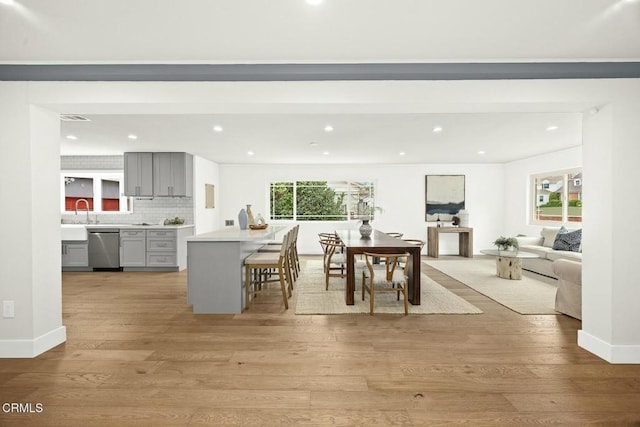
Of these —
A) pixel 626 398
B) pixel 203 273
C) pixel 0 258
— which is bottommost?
pixel 626 398

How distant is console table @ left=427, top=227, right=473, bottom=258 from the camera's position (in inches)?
326

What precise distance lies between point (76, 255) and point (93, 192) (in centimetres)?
151

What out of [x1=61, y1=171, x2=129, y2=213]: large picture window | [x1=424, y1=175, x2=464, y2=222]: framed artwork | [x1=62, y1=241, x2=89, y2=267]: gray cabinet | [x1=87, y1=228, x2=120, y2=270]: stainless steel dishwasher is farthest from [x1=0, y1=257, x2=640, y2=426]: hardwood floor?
[x1=424, y1=175, x2=464, y2=222]: framed artwork

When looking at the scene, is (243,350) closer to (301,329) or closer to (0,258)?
(301,329)

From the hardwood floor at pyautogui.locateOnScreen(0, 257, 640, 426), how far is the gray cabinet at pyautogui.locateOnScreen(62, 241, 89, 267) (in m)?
3.28

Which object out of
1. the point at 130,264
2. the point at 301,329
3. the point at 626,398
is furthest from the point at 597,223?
the point at 130,264

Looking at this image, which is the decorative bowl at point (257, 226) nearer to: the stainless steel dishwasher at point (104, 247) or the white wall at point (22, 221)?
the white wall at point (22, 221)

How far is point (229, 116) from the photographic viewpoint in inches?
171

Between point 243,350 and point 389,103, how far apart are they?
2.39 metres

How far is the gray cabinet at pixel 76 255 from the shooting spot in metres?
6.53

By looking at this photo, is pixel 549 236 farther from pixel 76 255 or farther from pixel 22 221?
pixel 76 255

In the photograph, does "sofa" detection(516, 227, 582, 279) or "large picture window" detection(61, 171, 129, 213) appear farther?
"large picture window" detection(61, 171, 129, 213)

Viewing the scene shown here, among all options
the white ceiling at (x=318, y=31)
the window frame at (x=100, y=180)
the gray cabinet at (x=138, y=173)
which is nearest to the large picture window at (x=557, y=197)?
the white ceiling at (x=318, y=31)

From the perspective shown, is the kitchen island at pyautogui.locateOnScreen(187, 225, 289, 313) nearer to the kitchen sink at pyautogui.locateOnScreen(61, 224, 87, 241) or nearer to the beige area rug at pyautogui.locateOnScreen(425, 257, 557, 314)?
the beige area rug at pyautogui.locateOnScreen(425, 257, 557, 314)
